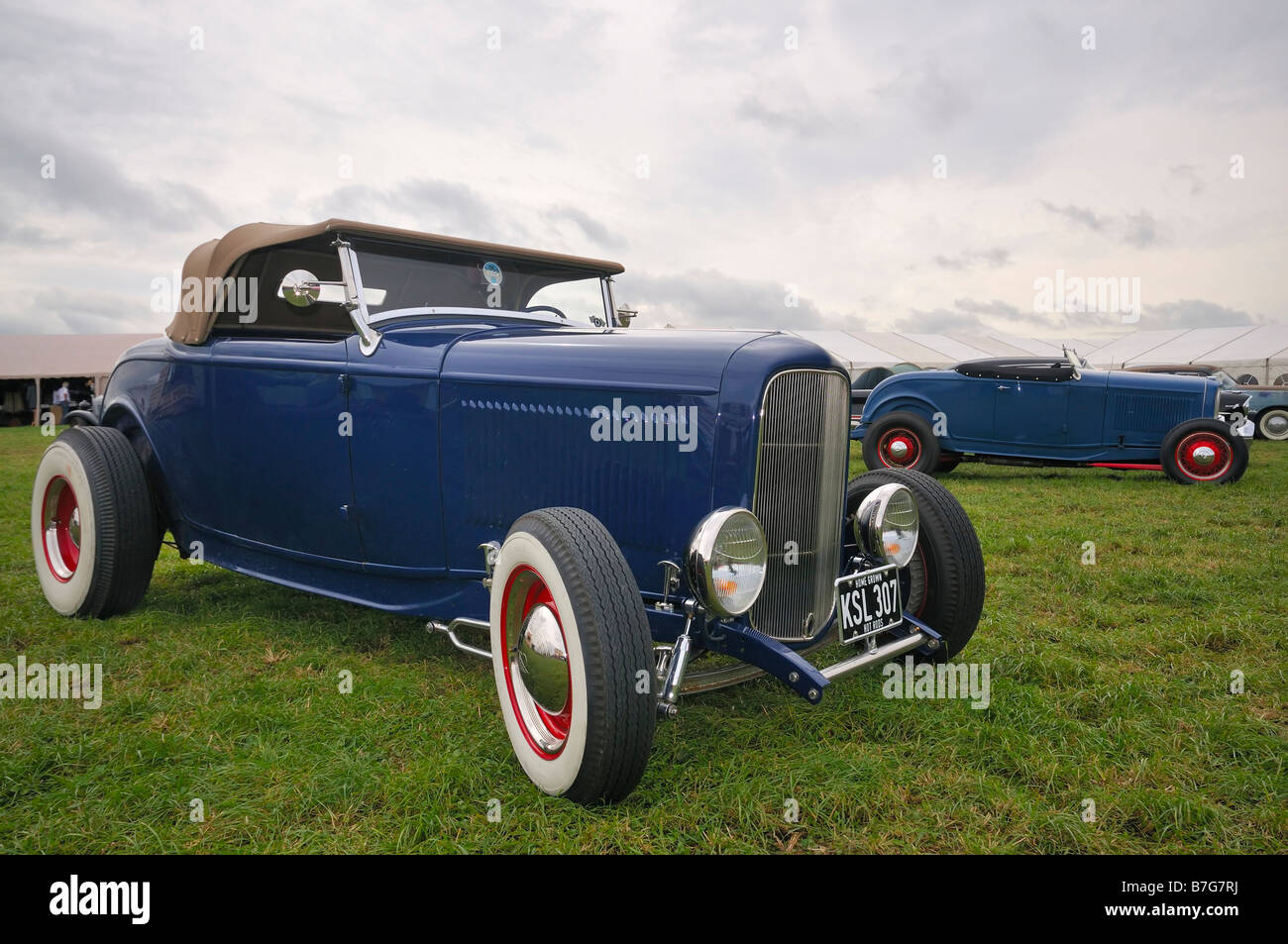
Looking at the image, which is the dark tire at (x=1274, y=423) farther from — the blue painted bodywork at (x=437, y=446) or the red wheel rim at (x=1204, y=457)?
the blue painted bodywork at (x=437, y=446)

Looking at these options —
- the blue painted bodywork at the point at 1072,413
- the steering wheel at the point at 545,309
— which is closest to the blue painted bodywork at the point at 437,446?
the steering wheel at the point at 545,309

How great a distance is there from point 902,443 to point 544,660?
8793 mm

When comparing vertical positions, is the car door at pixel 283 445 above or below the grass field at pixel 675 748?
above

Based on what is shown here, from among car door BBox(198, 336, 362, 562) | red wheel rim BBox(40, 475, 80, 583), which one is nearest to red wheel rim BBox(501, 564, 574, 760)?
car door BBox(198, 336, 362, 562)

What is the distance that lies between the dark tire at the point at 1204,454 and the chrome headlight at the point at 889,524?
7.80 metres

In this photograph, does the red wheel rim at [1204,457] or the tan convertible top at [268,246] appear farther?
the red wheel rim at [1204,457]

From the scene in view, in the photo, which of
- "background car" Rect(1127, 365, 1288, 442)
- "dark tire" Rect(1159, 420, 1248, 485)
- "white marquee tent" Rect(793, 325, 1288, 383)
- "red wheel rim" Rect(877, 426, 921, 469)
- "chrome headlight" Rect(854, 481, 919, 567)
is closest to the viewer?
"chrome headlight" Rect(854, 481, 919, 567)

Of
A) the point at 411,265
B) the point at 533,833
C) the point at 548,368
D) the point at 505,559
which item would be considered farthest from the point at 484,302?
the point at 533,833

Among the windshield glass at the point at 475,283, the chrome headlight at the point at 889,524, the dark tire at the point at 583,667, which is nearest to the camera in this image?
the dark tire at the point at 583,667

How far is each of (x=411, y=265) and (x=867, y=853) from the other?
118 inches

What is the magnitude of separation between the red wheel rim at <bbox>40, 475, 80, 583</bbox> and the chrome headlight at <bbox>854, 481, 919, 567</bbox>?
3.94m

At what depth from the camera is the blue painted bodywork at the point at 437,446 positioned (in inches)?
110

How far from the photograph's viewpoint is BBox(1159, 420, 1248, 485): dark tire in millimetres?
9172

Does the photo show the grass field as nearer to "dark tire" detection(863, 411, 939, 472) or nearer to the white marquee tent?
"dark tire" detection(863, 411, 939, 472)
